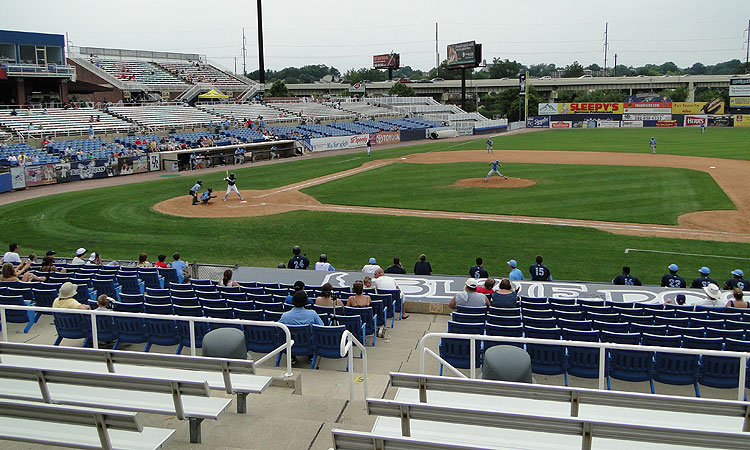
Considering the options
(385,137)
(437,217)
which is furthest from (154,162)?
(385,137)

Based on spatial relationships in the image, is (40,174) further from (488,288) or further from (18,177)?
(488,288)

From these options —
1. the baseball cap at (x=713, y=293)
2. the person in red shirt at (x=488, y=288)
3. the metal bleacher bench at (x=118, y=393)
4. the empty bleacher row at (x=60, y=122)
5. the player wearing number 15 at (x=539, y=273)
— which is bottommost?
the player wearing number 15 at (x=539, y=273)

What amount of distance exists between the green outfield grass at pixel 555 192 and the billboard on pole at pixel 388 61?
70.6 metres

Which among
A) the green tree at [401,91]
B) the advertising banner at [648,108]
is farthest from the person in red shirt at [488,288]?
the green tree at [401,91]

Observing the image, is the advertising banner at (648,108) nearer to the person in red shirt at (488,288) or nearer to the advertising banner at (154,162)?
the advertising banner at (154,162)

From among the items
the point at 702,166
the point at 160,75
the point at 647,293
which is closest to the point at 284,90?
the point at 160,75

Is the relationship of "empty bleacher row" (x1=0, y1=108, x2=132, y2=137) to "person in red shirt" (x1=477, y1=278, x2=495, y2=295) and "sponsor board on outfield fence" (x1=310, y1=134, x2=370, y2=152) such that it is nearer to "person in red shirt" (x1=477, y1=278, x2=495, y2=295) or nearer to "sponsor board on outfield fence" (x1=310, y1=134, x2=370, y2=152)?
"sponsor board on outfield fence" (x1=310, y1=134, x2=370, y2=152)

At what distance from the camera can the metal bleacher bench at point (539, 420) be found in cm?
459

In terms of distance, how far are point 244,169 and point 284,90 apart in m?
57.3

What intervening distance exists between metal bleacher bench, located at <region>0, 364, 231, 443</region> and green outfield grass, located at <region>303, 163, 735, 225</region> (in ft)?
73.6

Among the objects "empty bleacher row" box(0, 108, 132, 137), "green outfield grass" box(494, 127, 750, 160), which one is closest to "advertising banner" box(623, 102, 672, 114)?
"green outfield grass" box(494, 127, 750, 160)

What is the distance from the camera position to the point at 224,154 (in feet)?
157

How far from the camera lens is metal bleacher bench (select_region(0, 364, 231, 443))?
5.47 metres

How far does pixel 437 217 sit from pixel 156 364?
2123 cm
